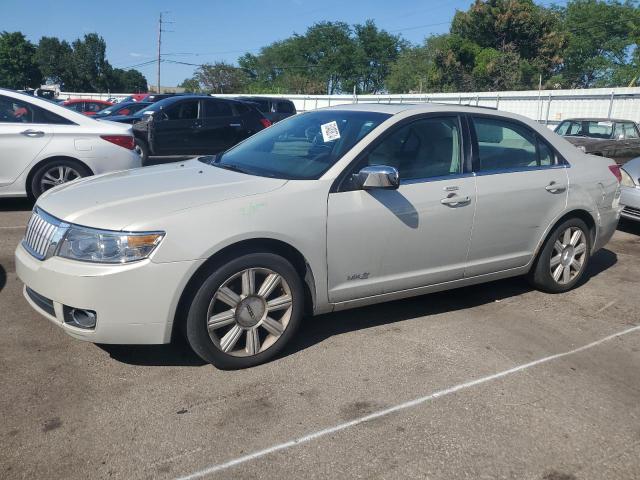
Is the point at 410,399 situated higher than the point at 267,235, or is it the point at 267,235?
the point at 267,235

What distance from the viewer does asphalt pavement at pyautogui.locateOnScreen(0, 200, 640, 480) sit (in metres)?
2.76

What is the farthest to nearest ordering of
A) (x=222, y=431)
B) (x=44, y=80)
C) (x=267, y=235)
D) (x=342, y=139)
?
(x=44, y=80) < (x=342, y=139) < (x=267, y=235) < (x=222, y=431)

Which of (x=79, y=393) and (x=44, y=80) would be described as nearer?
(x=79, y=393)

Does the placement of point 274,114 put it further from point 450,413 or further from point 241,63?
point 241,63

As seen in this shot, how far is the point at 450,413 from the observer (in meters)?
3.22

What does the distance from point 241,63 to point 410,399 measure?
103 metres

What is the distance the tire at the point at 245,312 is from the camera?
134 inches

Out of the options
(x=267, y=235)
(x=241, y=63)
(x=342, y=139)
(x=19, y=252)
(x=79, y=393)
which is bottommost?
(x=79, y=393)

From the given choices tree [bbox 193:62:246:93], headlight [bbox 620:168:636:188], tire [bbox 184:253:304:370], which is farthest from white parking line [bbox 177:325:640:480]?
tree [bbox 193:62:246:93]

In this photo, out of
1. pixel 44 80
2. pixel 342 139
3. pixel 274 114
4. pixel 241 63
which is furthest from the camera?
pixel 241 63

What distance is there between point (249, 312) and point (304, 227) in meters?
0.62

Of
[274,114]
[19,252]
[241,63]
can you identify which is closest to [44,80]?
[241,63]

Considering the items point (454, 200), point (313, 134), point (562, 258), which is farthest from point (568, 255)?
point (313, 134)

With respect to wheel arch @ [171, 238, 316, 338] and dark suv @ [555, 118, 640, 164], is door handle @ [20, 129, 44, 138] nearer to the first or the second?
wheel arch @ [171, 238, 316, 338]
